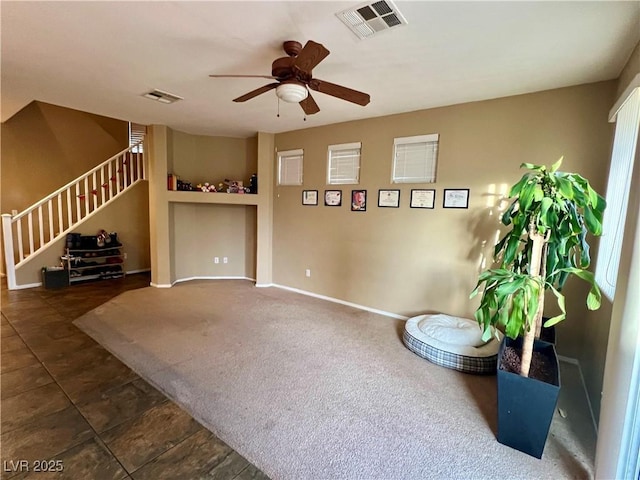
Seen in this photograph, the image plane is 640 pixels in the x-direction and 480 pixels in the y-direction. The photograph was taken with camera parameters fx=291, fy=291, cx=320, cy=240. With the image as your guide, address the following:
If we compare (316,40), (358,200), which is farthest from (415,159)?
(316,40)

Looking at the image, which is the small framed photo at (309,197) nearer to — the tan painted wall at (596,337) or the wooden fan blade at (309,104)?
the wooden fan blade at (309,104)

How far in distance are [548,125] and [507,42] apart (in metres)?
1.22

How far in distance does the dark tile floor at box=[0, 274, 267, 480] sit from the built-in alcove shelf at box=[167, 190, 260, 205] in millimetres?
2568

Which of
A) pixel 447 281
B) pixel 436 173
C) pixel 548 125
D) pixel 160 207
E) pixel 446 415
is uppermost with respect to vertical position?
pixel 548 125

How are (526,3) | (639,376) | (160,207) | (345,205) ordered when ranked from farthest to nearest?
(160,207), (345,205), (526,3), (639,376)

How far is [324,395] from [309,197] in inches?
122

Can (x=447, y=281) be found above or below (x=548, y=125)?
below

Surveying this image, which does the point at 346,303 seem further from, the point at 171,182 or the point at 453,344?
the point at 171,182

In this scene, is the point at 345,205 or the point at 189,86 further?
the point at 345,205

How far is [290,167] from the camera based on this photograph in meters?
4.96

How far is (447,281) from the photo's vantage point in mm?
3518

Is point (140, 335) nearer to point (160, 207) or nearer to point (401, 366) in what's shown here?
point (160, 207)

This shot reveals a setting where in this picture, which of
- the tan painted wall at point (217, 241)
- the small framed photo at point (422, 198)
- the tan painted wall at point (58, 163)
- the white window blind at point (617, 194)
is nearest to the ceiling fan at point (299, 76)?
the small framed photo at point (422, 198)

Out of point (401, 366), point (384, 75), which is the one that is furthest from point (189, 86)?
point (401, 366)
